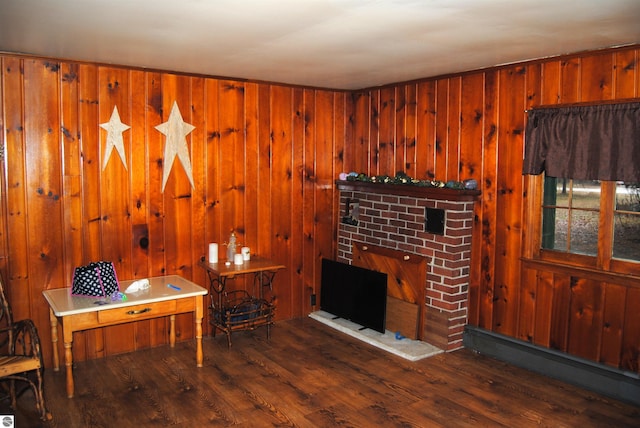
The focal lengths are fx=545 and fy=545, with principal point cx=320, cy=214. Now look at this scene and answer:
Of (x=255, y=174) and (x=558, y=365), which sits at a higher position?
(x=255, y=174)

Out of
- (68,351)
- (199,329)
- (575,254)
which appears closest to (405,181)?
→ (575,254)

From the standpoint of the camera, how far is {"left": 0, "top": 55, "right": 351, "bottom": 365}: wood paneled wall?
393cm

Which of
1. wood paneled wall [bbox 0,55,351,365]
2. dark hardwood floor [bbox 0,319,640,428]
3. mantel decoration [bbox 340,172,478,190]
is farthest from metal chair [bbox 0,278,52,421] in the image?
mantel decoration [bbox 340,172,478,190]

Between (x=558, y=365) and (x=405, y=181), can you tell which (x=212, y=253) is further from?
(x=558, y=365)

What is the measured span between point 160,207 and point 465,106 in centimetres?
263

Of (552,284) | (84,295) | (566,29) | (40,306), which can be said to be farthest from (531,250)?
(40,306)

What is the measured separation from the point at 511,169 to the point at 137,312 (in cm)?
293

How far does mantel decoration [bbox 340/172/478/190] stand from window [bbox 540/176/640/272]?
59 cm

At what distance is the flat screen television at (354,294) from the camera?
473cm

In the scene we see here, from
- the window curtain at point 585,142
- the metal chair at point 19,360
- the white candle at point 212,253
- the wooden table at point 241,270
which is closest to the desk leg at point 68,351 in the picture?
the metal chair at point 19,360

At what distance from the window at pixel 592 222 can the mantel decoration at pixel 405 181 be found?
59 centimetres

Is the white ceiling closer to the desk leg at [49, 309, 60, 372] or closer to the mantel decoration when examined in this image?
the mantel decoration

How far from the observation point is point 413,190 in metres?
4.57

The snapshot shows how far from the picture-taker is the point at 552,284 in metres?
3.96
